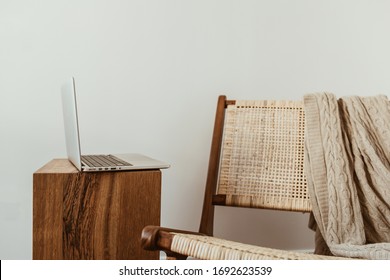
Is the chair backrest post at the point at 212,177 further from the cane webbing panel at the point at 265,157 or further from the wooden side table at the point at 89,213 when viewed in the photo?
the wooden side table at the point at 89,213

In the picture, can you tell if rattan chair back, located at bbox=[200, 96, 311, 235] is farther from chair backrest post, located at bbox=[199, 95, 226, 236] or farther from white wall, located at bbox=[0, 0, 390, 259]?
white wall, located at bbox=[0, 0, 390, 259]

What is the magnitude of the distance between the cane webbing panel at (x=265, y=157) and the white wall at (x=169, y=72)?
214mm

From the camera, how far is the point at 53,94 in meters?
1.25

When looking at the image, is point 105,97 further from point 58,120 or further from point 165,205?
point 165,205

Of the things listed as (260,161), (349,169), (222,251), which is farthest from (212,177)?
(222,251)

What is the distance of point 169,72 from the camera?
1.34 m

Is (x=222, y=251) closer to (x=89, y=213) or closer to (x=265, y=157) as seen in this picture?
(x=89, y=213)

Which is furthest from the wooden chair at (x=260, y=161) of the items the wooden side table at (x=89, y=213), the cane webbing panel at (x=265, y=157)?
the wooden side table at (x=89, y=213)

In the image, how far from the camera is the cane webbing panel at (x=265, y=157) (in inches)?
43.9

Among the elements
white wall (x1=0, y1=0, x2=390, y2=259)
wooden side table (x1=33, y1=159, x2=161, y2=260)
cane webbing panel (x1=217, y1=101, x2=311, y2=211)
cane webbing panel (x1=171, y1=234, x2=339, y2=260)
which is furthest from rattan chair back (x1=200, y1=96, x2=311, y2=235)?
cane webbing panel (x1=171, y1=234, x2=339, y2=260)

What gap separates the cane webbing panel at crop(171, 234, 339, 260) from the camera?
0.52 m

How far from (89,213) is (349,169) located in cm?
63

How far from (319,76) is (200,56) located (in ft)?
1.45
